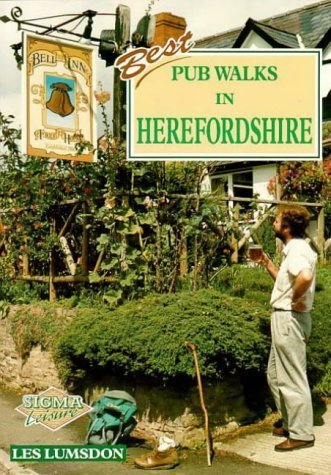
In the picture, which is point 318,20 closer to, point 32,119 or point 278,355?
point 32,119

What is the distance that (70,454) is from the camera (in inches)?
246

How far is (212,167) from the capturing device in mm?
8570

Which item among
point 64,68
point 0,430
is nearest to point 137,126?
point 64,68

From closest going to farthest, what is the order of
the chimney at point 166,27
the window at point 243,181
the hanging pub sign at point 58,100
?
1. the hanging pub sign at point 58,100
2. the chimney at point 166,27
3. the window at point 243,181

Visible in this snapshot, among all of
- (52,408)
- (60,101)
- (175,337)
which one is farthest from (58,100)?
(52,408)

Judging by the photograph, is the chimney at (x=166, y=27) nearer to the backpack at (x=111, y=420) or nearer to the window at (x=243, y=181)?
the backpack at (x=111, y=420)

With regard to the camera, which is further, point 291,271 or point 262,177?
point 262,177

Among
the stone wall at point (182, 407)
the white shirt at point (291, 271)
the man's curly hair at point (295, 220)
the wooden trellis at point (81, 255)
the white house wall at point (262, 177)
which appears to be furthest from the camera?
the white house wall at point (262, 177)

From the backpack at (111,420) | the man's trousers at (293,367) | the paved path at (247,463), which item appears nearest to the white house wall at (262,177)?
the paved path at (247,463)

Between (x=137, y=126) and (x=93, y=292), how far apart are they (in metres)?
A: 2.51

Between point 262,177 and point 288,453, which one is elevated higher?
point 262,177

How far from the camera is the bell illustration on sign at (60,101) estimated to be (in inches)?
336

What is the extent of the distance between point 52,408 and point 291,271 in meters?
2.21

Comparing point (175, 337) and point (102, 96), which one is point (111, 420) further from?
point (102, 96)
